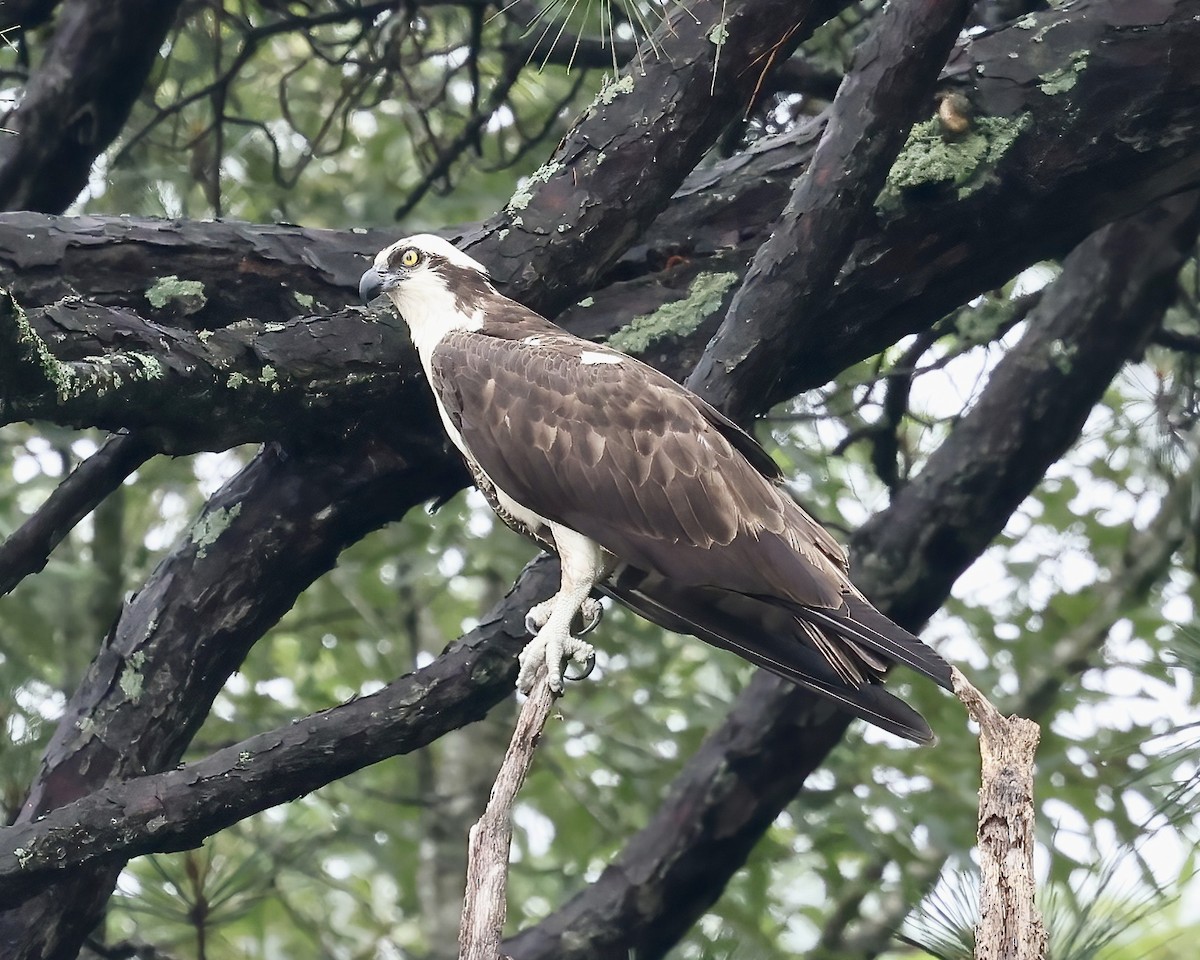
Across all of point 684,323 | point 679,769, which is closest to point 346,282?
point 684,323

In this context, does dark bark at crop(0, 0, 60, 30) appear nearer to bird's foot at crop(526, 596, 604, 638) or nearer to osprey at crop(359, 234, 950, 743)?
osprey at crop(359, 234, 950, 743)

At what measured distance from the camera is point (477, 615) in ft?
27.3

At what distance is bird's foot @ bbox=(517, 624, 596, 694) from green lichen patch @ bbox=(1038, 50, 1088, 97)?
2210mm

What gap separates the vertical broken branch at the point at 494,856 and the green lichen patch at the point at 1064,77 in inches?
98.0

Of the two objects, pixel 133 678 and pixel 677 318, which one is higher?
pixel 677 318

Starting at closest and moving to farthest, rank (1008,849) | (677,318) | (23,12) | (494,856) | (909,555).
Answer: (1008,849), (494,856), (677,318), (909,555), (23,12)

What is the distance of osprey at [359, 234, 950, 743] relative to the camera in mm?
3326

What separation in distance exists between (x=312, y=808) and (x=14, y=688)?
218cm

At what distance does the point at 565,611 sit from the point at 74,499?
4.73ft

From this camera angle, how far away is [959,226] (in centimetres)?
424

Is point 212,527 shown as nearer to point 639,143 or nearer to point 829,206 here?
point 639,143

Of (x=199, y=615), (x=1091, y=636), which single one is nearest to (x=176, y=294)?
(x=199, y=615)

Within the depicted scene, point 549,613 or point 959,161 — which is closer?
point 549,613

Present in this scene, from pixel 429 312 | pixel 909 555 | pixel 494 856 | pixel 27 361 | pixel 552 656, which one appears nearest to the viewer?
pixel 494 856
